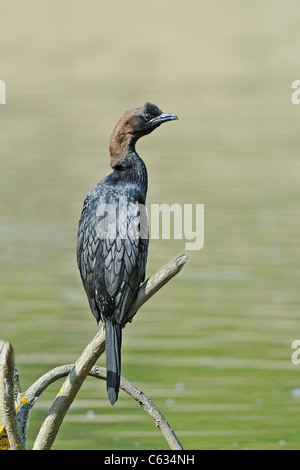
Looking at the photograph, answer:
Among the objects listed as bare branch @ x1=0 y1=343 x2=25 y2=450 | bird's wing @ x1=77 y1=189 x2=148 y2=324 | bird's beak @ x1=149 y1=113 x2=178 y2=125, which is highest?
bird's beak @ x1=149 y1=113 x2=178 y2=125

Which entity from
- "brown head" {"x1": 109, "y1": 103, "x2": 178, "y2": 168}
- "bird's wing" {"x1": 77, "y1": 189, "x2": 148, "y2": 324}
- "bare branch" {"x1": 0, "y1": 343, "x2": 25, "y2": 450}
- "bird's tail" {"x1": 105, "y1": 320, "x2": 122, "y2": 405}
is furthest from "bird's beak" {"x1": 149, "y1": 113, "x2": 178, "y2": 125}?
"bare branch" {"x1": 0, "y1": 343, "x2": 25, "y2": 450}

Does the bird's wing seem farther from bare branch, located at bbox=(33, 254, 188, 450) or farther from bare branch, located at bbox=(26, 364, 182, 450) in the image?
bare branch, located at bbox=(26, 364, 182, 450)

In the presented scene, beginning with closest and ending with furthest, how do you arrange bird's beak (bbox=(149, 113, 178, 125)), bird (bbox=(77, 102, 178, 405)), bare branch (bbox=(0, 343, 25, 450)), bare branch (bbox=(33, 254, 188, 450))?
bare branch (bbox=(0, 343, 25, 450)) < bare branch (bbox=(33, 254, 188, 450)) < bird (bbox=(77, 102, 178, 405)) < bird's beak (bbox=(149, 113, 178, 125))

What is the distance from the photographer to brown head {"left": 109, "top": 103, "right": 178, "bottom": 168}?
124 inches

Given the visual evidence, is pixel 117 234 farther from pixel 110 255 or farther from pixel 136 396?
pixel 136 396

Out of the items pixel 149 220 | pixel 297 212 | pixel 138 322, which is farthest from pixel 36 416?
pixel 297 212

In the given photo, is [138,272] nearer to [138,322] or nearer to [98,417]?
[98,417]

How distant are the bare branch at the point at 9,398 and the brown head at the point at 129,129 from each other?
64 centimetres

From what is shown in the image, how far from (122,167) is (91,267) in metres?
0.30

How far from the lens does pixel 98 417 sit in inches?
206

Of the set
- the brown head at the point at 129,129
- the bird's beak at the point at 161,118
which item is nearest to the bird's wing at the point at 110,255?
the brown head at the point at 129,129

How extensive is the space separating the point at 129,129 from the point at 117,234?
1.00 feet

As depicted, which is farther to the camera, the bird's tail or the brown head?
the brown head
